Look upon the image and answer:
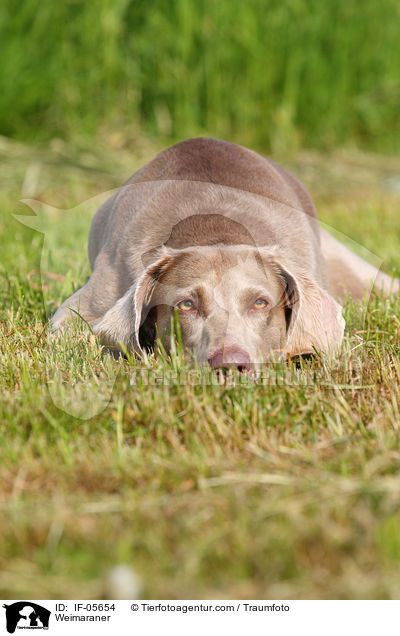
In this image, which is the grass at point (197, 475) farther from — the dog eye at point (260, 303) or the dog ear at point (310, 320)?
the dog eye at point (260, 303)

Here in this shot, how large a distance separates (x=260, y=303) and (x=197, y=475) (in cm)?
106

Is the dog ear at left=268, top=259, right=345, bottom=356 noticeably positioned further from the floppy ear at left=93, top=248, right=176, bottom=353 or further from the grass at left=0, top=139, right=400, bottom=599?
the floppy ear at left=93, top=248, right=176, bottom=353

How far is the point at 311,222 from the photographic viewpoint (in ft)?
12.1

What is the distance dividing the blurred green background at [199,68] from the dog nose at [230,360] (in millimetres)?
5199

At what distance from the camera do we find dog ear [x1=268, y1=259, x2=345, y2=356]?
2.87 m

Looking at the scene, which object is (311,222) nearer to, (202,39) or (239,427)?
(239,427)

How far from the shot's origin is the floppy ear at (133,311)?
281cm

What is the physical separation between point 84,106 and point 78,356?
5245mm

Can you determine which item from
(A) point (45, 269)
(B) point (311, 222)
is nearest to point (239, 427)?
(B) point (311, 222)

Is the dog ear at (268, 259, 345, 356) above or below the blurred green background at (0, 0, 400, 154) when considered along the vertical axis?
below

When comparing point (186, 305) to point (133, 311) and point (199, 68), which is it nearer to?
point (133, 311)

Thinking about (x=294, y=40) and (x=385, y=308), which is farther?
(x=294, y=40)

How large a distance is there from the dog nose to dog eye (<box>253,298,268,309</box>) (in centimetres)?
35
